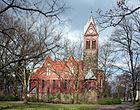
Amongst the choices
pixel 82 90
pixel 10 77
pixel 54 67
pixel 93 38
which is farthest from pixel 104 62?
pixel 93 38

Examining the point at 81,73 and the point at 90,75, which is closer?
the point at 81,73

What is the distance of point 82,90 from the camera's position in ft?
181

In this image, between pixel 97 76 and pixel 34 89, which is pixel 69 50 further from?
pixel 34 89

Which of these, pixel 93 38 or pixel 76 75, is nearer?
pixel 76 75

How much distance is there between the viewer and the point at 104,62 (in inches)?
2260

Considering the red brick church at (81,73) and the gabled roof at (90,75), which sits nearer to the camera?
the red brick church at (81,73)

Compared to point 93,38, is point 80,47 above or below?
below

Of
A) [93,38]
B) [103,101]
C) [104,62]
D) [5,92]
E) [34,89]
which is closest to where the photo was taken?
[103,101]

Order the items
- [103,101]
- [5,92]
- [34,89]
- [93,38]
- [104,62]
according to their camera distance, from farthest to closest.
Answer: [93,38]
[34,89]
[5,92]
[104,62]
[103,101]

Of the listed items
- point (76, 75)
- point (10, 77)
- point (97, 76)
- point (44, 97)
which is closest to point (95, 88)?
point (97, 76)

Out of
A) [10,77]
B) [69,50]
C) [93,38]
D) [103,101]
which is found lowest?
[103,101]

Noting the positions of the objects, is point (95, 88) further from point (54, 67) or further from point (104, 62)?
point (54, 67)

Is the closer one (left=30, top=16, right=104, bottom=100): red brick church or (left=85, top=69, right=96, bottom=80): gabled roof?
(left=30, top=16, right=104, bottom=100): red brick church

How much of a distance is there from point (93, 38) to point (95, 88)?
2372cm
